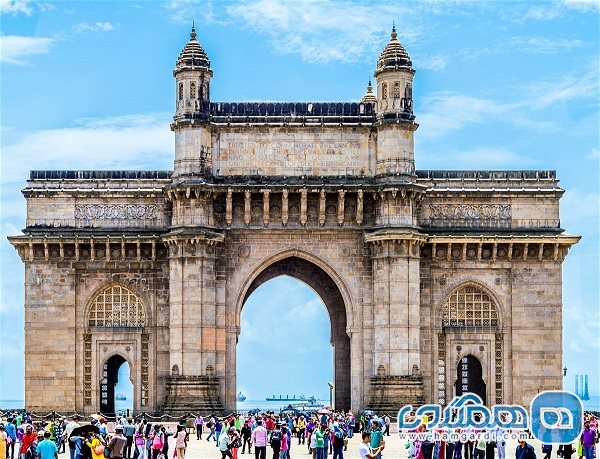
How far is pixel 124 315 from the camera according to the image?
209 ft

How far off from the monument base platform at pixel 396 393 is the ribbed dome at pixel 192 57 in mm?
15746

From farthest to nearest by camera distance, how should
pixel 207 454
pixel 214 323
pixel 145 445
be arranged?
1. pixel 214 323
2. pixel 207 454
3. pixel 145 445

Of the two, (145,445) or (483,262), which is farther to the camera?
(483,262)

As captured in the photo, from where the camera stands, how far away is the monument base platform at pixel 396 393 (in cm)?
6066

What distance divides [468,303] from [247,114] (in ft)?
42.5

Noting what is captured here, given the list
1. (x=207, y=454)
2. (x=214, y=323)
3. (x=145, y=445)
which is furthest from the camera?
(x=214, y=323)

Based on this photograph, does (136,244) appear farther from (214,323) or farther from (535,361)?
(535,361)

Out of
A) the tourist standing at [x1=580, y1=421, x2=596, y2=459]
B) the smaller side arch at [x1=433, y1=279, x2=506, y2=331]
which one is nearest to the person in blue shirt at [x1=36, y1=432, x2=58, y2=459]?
the tourist standing at [x1=580, y1=421, x2=596, y2=459]

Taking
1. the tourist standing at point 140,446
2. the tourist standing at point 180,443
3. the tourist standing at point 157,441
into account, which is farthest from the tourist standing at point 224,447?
the tourist standing at point 140,446

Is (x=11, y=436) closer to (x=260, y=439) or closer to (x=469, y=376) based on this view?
(x=260, y=439)

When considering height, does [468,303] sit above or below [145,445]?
above

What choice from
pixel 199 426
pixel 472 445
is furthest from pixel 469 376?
pixel 472 445

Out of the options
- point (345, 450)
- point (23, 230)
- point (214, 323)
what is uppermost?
point (23, 230)

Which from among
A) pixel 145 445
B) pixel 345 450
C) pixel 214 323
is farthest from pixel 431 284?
pixel 145 445
